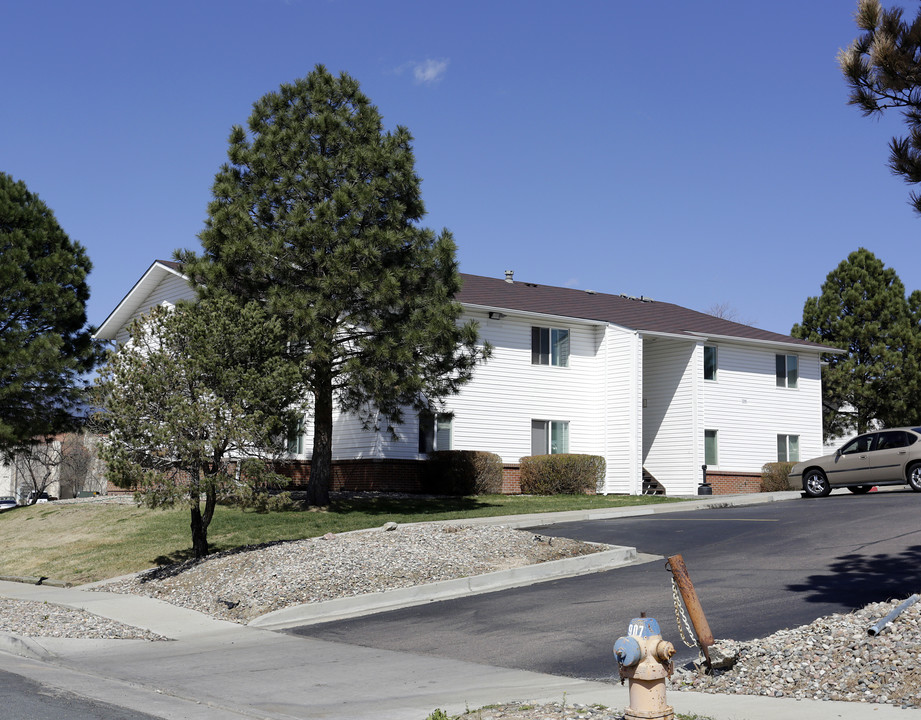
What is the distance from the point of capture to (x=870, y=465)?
2342 cm

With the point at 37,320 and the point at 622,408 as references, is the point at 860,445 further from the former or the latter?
the point at 37,320

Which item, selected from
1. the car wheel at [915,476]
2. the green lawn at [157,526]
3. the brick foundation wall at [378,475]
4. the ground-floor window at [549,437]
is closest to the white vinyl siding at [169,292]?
the brick foundation wall at [378,475]

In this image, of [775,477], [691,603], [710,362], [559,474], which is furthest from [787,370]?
[691,603]

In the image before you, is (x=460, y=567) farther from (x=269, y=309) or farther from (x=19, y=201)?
(x=19, y=201)

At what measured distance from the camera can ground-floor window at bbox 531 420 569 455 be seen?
31.6 m

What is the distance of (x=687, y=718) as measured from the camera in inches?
259

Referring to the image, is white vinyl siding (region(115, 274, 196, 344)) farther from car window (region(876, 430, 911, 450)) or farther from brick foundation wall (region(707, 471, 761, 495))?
car window (region(876, 430, 911, 450))

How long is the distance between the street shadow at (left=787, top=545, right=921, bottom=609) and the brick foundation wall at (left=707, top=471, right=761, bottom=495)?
19038 mm

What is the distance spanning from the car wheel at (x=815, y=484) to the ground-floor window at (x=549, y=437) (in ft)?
29.2

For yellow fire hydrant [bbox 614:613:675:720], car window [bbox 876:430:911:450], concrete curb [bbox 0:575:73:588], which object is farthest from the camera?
car window [bbox 876:430:911:450]

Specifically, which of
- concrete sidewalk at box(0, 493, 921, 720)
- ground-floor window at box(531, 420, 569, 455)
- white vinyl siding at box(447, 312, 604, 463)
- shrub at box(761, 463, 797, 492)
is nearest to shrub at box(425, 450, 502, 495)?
white vinyl siding at box(447, 312, 604, 463)

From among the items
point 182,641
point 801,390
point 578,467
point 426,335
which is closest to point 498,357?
point 578,467

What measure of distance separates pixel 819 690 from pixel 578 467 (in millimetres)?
22765

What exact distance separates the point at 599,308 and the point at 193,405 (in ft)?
75.1
